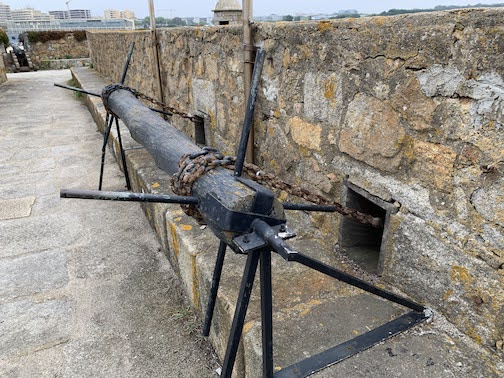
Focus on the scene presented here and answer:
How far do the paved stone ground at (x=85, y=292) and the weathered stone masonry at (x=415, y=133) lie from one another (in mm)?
1037

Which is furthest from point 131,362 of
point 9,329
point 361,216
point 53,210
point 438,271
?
point 53,210

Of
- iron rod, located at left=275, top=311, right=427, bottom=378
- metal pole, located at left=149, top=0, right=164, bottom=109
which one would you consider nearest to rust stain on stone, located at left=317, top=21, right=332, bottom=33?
iron rod, located at left=275, top=311, right=427, bottom=378

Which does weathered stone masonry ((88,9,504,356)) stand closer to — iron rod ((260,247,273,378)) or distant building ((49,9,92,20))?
iron rod ((260,247,273,378))

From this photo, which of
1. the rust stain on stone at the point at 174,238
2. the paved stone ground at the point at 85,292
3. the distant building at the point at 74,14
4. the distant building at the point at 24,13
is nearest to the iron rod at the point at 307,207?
the paved stone ground at the point at 85,292

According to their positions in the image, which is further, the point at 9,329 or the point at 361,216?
the point at 9,329

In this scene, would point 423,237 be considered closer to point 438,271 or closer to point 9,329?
point 438,271

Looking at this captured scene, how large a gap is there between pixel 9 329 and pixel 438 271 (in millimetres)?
2245

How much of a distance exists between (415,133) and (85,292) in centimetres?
218

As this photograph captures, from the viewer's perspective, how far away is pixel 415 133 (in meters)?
1.48

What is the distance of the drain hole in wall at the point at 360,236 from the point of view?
6.35ft

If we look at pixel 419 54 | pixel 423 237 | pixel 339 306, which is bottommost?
pixel 339 306

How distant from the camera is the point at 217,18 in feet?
20.6

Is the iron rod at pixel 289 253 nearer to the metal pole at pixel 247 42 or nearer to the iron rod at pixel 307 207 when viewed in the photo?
the iron rod at pixel 307 207

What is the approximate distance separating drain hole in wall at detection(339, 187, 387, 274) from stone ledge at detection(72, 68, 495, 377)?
0.10 metres
